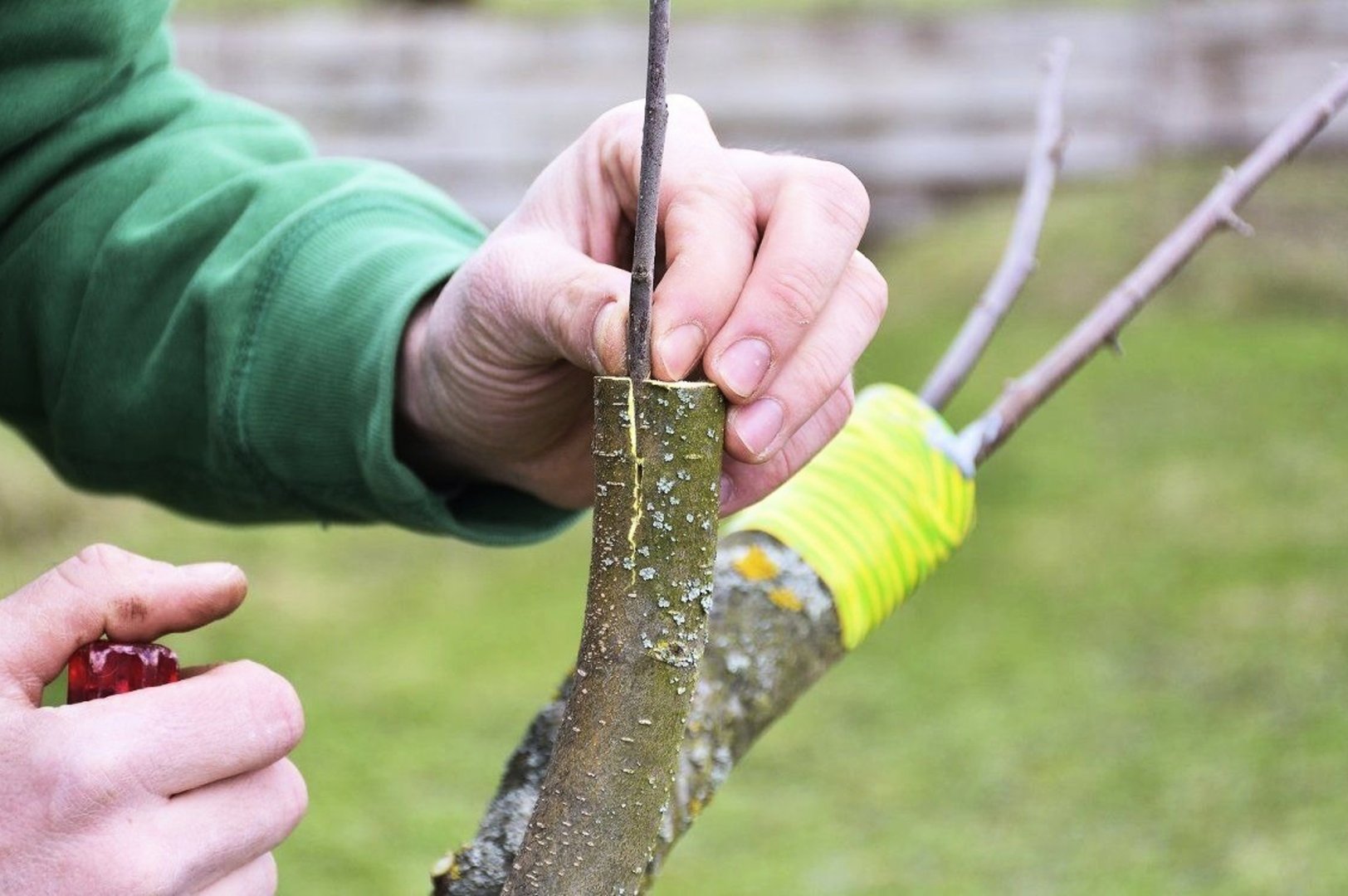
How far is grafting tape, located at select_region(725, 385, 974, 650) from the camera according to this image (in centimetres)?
88

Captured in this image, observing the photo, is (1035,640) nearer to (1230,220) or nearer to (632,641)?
(1230,220)

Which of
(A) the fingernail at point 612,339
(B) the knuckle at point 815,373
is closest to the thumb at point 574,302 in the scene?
(A) the fingernail at point 612,339

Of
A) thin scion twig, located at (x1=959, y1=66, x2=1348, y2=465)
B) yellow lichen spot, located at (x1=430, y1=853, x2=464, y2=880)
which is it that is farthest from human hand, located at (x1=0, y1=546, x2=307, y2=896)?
thin scion twig, located at (x1=959, y1=66, x2=1348, y2=465)

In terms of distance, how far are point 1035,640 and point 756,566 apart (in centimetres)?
168

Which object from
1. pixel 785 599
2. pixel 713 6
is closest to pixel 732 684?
pixel 785 599

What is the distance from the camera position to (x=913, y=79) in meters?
4.15

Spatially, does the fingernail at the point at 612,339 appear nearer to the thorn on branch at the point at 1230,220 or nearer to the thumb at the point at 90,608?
the thumb at the point at 90,608

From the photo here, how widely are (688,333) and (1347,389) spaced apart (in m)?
2.65

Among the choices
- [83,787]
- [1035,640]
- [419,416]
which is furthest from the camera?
[1035,640]

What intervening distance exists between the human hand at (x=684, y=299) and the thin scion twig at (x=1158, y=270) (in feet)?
0.51

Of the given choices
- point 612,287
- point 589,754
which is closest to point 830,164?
point 612,287

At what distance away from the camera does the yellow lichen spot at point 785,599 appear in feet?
2.83

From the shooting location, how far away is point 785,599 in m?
0.86

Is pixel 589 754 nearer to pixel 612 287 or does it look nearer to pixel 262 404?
pixel 612 287
